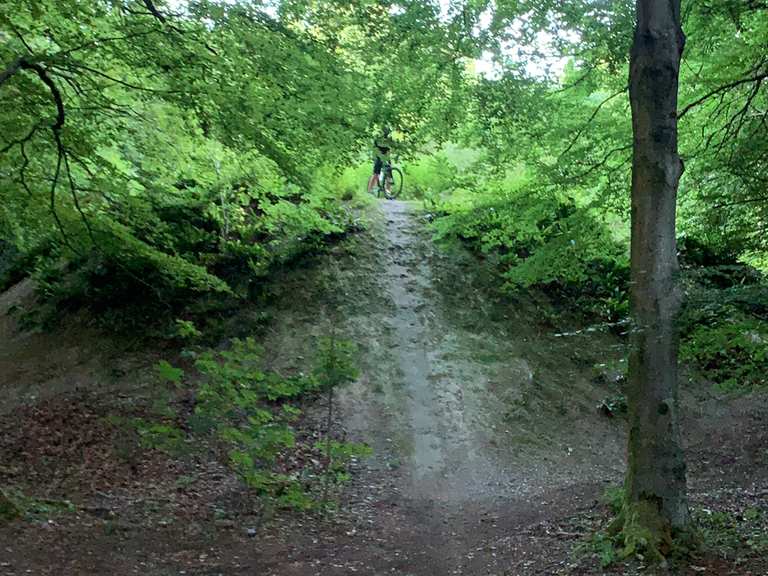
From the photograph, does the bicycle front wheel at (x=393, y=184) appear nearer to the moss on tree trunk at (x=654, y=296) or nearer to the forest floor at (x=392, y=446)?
the forest floor at (x=392, y=446)

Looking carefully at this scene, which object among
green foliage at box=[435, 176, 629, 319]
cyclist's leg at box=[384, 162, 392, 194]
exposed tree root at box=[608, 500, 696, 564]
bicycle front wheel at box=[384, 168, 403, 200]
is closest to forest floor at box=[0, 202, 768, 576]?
exposed tree root at box=[608, 500, 696, 564]

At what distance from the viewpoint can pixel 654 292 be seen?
16.3ft

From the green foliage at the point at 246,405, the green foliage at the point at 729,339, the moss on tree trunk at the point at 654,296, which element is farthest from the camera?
the green foliage at the point at 246,405

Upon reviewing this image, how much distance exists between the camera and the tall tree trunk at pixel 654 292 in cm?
486

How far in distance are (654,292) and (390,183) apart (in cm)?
1367

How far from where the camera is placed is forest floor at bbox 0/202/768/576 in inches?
220

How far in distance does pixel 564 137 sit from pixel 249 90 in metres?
3.86

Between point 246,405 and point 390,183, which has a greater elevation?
point 390,183

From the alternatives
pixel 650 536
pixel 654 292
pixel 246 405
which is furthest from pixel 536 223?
pixel 650 536

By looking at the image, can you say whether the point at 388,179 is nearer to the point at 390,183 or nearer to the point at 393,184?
the point at 390,183

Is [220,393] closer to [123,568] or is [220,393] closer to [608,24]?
[123,568]

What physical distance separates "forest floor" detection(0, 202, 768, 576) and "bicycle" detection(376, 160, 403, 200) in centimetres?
182

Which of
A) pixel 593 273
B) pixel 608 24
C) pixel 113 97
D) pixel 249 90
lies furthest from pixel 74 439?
pixel 593 273

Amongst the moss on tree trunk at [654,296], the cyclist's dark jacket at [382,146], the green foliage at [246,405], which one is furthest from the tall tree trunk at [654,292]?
the cyclist's dark jacket at [382,146]
